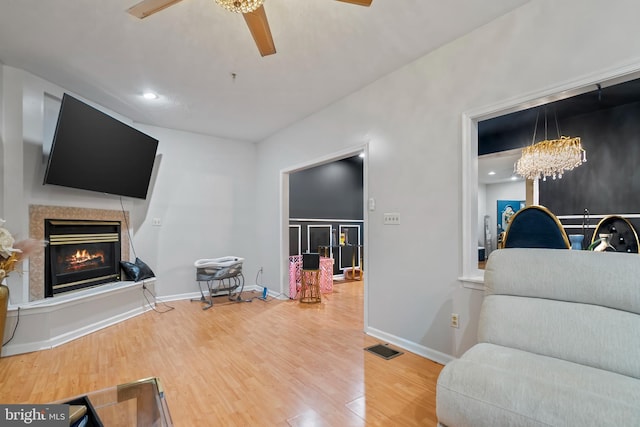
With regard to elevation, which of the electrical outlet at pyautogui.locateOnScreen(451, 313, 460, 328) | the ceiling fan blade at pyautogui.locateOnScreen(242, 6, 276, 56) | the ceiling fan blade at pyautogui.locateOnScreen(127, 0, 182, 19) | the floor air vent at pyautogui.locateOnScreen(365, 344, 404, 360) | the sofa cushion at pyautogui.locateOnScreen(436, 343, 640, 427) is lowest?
the floor air vent at pyautogui.locateOnScreen(365, 344, 404, 360)

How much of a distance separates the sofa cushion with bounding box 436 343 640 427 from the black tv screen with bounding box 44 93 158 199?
3810 mm

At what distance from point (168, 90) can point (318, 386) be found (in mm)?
3446

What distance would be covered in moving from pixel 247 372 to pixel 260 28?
8.30 feet

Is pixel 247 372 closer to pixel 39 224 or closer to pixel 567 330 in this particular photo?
pixel 567 330

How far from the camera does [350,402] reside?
1974 millimetres

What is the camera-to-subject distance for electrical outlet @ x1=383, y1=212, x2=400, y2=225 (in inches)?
118

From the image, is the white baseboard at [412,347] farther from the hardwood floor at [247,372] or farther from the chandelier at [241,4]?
the chandelier at [241,4]

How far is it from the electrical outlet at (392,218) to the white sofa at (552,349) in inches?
46.2

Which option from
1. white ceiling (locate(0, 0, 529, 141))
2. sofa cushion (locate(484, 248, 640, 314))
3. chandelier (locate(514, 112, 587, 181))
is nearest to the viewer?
sofa cushion (locate(484, 248, 640, 314))

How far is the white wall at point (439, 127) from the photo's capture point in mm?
1898

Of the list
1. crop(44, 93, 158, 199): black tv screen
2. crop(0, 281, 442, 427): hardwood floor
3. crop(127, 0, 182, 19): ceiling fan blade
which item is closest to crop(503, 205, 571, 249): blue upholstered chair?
crop(0, 281, 442, 427): hardwood floor

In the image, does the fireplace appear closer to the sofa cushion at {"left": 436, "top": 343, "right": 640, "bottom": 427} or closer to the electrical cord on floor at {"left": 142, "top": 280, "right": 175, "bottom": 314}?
the electrical cord on floor at {"left": 142, "top": 280, "right": 175, "bottom": 314}

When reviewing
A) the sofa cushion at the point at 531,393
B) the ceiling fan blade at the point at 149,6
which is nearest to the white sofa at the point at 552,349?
the sofa cushion at the point at 531,393

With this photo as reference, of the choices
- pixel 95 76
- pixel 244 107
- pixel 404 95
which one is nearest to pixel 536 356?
pixel 404 95
